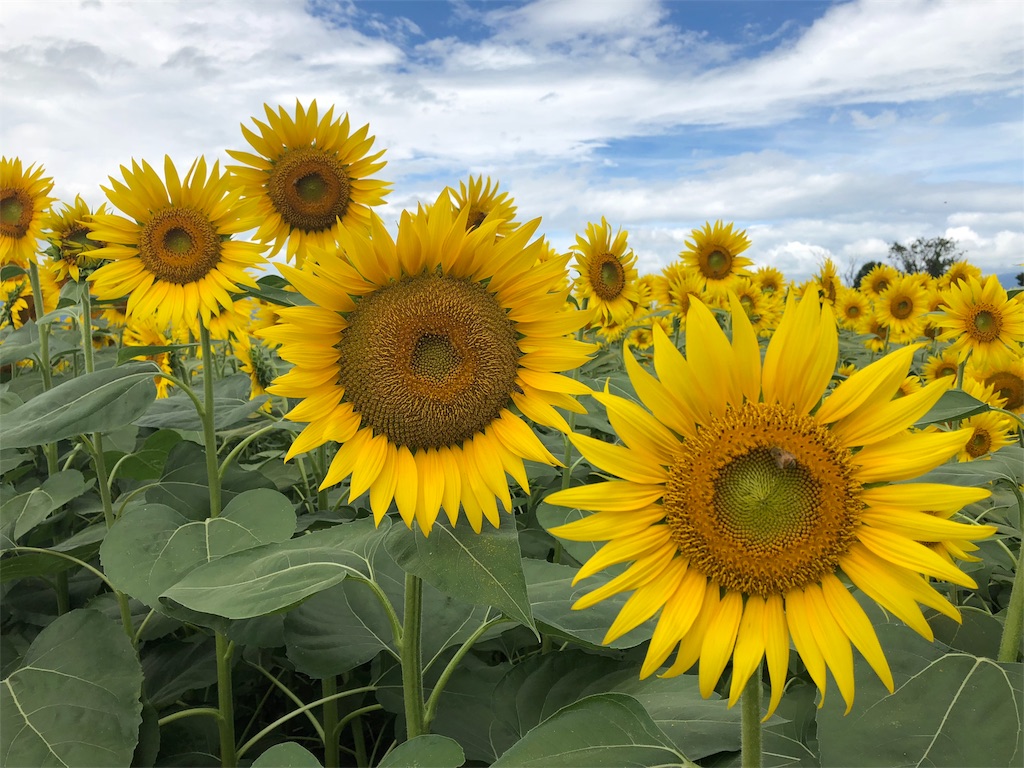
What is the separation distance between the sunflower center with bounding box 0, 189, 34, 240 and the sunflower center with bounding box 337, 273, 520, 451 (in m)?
3.28

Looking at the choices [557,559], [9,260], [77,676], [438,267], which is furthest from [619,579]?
[9,260]

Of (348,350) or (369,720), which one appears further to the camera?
(369,720)

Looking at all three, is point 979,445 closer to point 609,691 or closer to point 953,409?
Result: point 953,409

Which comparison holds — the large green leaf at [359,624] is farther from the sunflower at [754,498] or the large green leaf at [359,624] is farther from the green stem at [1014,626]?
the green stem at [1014,626]

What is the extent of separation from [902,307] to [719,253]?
3233 millimetres

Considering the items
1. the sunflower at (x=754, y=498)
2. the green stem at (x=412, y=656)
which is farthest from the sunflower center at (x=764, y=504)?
the green stem at (x=412, y=656)

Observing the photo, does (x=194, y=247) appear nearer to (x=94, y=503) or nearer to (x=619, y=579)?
(x=94, y=503)

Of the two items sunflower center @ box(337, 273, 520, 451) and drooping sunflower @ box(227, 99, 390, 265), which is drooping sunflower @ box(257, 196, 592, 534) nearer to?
sunflower center @ box(337, 273, 520, 451)

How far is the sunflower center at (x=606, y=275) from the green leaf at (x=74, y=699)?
384 centimetres

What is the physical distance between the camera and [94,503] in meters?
3.53

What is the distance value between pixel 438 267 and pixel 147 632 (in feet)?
5.96

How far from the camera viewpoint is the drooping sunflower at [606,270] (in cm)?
535

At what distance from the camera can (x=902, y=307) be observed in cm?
916

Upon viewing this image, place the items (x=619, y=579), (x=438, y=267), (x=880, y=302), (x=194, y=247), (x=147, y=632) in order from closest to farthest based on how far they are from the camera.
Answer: (x=619, y=579)
(x=438, y=267)
(x=147, y=632)
(x=194, y=247)
(x=880, y=302)
